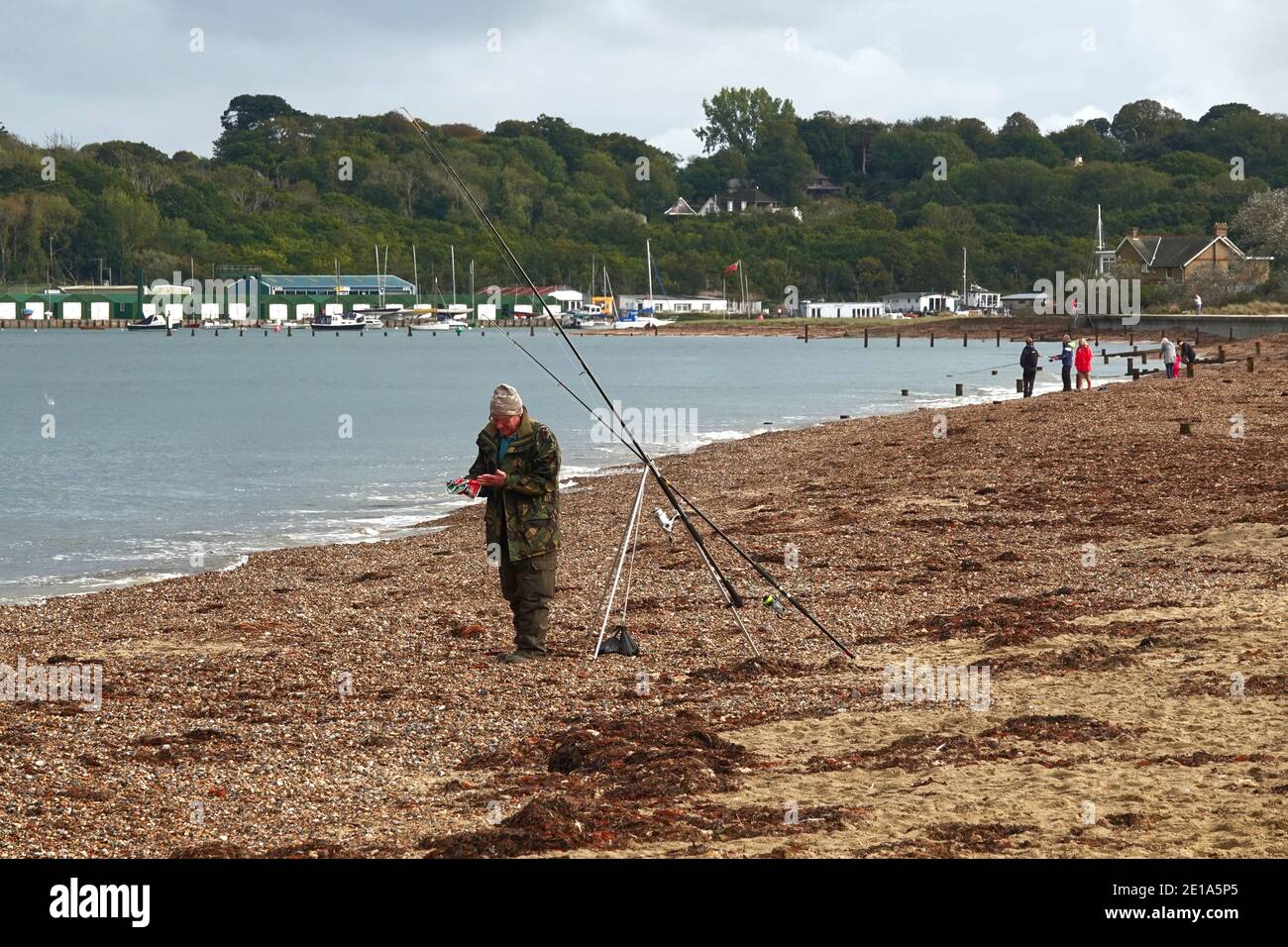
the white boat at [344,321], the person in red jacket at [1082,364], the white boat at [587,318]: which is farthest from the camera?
the white boat at [344,321]

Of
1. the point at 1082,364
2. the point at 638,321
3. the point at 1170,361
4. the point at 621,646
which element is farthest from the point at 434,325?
the point at 621,646

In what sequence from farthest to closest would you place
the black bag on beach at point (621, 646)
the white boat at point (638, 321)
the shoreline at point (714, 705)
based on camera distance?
the white boat at point (638, 321)
the black bag on beach at point (621, 646)
the shoreline at point (714, 705)

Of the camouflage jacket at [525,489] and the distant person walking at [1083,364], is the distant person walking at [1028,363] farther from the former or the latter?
the camouflage jacket at [525,489]

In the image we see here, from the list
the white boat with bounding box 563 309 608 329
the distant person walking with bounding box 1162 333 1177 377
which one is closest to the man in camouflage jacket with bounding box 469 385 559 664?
the distant person walking with bounding box 1162 333 1177 377

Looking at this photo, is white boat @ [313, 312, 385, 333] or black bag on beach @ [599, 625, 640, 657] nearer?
black bag on beach @ [599, 625, 640, 657]

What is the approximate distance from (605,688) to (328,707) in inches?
69.1

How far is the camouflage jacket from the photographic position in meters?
10.2

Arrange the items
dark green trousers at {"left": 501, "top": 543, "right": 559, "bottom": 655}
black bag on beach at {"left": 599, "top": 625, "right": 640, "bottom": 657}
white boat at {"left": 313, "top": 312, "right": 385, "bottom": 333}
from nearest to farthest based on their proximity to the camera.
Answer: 1. dark green trousers at {"left": 501, "top": 543, "right": 559, "bottom": 655}
2. black bag on beach at {"left": 599, "top": 625, "right": 640, "bottom": 657}
3. white boat at {"left": 313, "top": 312, "right": 385, "bottom": 333}

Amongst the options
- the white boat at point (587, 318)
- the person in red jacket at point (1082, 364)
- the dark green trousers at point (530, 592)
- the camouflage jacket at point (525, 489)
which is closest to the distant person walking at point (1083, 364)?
the person in red jacket at point (1082, 364)

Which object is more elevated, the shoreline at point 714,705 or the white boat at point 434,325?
the white boat at point 434,325

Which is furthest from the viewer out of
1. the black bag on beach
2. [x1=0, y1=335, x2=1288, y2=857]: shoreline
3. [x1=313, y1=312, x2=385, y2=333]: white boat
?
[x1=313, y1=312, x2=385, y2=333]: white boat

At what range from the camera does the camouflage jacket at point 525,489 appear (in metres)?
10.2

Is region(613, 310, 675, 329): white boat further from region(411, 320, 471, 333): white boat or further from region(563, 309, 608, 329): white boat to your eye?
region(411, 320, 471, 333): white boat
